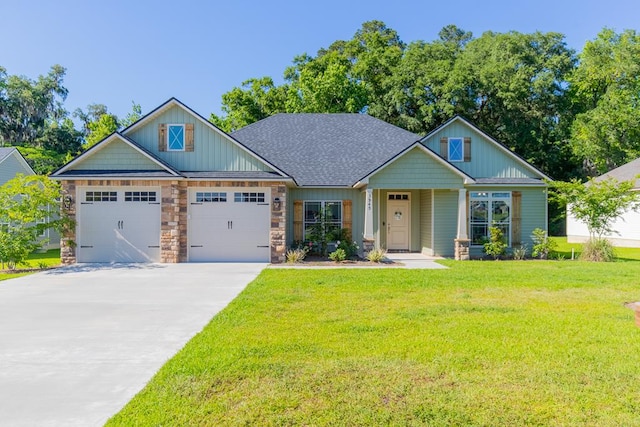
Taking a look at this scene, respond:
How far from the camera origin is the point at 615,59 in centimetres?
3188

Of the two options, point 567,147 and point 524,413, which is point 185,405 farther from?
point 567,147

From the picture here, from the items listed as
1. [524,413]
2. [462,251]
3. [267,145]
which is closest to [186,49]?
[267,145]

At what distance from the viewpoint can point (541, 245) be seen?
15758 mm

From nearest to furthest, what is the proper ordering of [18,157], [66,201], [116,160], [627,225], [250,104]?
1. [66,201]
2. [116,160]
3. [18,157]
4. [627,225]
5. [250,104]

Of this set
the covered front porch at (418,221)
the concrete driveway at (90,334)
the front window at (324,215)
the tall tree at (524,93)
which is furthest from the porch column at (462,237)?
Result: the tall tree at (524,93)

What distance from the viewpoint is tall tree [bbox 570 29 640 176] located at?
29547mm

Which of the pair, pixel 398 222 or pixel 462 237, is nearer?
pixel 462 237

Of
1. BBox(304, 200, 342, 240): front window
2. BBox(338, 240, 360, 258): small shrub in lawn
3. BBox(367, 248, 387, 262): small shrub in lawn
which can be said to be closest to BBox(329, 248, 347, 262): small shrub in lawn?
BBox(338, 240, 360, 258): small shrub in lawn

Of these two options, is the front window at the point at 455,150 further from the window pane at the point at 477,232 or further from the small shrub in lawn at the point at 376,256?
the small shrub in lawn at the point at 376,256

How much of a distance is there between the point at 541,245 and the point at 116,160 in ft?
50.3

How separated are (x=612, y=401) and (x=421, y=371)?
1660mm

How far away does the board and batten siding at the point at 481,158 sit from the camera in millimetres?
17219

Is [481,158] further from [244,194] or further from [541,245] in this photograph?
[244,194]

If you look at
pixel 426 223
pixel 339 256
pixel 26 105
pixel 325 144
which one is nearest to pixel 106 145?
pixel 339 256
